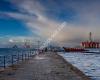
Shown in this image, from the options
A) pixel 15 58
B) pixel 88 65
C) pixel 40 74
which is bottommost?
pixel 88 65

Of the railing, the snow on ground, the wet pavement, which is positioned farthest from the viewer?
the railing

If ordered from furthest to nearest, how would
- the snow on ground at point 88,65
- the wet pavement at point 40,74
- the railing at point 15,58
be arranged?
the railing at point 15,58
the snow on ground at point 88,65
the wet pavement at point 40,74

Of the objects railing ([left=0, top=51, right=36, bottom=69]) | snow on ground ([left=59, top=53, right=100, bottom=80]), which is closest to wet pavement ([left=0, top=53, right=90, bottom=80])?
snow on ground ([left=59, top=53, right=100, bottom=80])

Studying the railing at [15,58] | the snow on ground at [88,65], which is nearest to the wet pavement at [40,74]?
the snow on ground at [88,65]

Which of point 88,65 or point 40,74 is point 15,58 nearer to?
point 88,65

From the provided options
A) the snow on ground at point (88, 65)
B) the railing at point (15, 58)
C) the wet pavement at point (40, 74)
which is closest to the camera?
the wet pavement at point (40, 74)

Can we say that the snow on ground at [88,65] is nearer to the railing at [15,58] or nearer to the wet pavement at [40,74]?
the wet pavement at [40,74]

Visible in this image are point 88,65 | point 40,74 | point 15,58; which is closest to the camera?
point 40,74

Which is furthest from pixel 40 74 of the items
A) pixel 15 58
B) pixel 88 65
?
pixel 15 58

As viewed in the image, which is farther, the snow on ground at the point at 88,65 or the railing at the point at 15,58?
the railing at the point at 15,58

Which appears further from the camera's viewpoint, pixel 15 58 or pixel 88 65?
pixel 15 58

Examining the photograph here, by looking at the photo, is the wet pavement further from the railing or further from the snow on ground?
the railing

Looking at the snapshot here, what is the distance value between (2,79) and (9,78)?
55 centimetres

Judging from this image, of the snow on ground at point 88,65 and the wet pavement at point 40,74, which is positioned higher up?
the wet pavement at point 40,74
